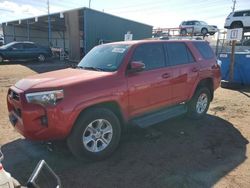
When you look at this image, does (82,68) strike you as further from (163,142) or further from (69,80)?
(163,142)

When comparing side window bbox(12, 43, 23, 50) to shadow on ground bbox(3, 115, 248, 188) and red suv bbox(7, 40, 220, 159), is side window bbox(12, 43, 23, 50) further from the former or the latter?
shadow on ground bbox(3, 115, 248, 188)

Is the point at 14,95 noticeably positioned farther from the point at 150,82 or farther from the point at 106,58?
the point at 150,82

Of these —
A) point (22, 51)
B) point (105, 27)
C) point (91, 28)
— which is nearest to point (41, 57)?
point (22, 51)

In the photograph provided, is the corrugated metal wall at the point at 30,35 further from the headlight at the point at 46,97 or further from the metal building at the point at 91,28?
the headlight at the point at 46,97

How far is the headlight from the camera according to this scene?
3.64 m

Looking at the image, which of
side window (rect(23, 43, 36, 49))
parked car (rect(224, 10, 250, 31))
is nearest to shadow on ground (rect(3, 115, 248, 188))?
side window (rect(23, 43, 36, 49))

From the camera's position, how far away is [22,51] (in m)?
20.3

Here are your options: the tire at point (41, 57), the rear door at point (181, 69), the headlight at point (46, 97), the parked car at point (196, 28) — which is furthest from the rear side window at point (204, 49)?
the parked car at point (196, 28)

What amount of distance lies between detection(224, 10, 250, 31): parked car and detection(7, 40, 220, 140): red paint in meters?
18.7

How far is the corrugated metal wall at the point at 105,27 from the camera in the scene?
19812 millimetres

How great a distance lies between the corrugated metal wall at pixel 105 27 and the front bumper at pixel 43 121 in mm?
16723

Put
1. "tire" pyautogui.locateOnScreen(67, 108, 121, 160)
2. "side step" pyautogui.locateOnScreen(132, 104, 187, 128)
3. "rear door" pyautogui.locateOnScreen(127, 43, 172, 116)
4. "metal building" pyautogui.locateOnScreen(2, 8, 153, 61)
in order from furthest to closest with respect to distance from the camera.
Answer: "metal building" pyautogui.locateOnScreen(2, 8, 153, 61), "side step" pyautogui.locateOnScreen(132, 104, 187, 128), "rear door" pyautogui.locateOnScreen(127, 43, 172, 116), "tire" pyautogui.locateOnScreen(67, 108, 121, 160)

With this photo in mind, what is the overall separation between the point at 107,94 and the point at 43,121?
1.04m

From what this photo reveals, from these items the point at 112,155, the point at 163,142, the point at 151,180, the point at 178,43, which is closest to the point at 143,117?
the point at 163,142
